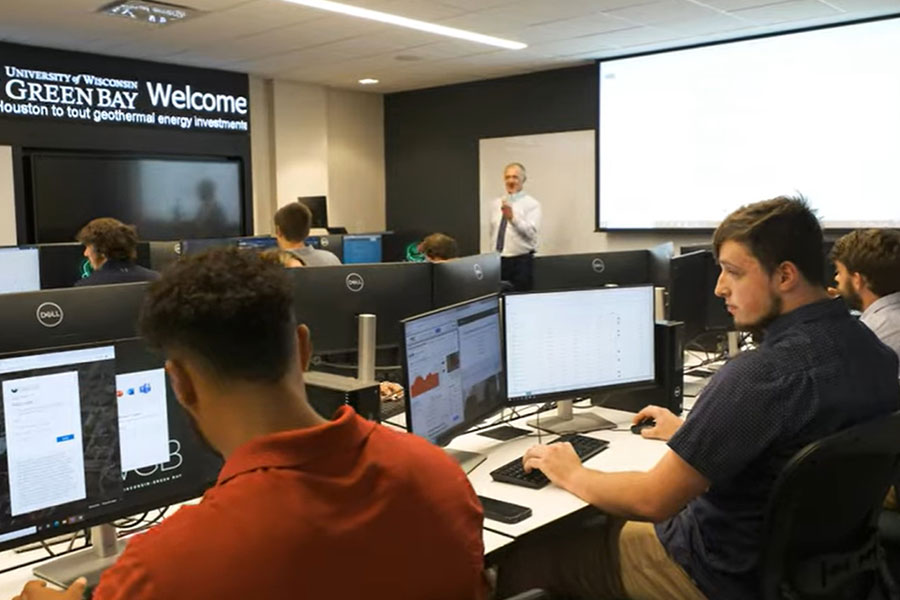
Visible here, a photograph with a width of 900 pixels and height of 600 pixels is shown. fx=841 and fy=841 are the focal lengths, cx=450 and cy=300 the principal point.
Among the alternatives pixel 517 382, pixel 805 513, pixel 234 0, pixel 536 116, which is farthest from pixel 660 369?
pixel 536 116

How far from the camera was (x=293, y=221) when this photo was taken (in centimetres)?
435

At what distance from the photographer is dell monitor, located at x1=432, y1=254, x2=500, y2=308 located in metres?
2.76

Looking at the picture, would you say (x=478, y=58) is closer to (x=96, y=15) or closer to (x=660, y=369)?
(x=96, y=15)

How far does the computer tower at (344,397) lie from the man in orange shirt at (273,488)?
0.58m

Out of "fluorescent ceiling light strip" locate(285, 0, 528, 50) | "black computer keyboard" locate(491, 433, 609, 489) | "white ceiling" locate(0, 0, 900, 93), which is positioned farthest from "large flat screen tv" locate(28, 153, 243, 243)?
"black computer keyboard" locate(491, 433, 609, 489)

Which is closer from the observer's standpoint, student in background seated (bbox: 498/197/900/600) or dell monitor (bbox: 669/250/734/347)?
student in background seated (bbox: 498/197/900/600)

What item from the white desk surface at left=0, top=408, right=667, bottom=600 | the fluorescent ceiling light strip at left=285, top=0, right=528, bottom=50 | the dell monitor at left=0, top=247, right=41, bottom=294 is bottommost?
the white desk surface at left=0, top=408, right=667, bottom=600

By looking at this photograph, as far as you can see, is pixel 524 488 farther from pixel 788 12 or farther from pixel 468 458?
pixel 788 12

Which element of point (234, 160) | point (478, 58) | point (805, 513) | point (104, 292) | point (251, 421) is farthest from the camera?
point (234, 160)

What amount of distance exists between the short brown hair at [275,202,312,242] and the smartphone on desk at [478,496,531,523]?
273cm

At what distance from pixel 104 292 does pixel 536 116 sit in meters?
6.29

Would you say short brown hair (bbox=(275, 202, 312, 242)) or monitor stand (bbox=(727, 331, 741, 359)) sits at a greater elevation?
short brown hair (bbox=(275, 202, 312, 242))

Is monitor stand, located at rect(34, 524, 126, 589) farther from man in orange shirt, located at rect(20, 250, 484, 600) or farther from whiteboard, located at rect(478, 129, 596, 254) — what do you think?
whiteboard, located at rect(478, 129, 596, 254)

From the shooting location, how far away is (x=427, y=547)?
1.02m
